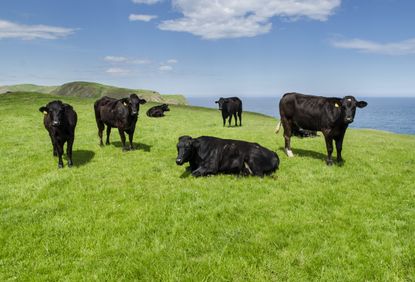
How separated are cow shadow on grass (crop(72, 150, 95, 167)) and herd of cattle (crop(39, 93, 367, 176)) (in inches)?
25.3

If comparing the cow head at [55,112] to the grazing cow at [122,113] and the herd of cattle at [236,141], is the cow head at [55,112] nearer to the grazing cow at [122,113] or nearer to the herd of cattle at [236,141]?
the herd of cattle at [236,141]

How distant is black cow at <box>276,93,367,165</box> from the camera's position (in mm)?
11741

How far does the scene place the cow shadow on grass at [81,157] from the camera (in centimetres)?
1284

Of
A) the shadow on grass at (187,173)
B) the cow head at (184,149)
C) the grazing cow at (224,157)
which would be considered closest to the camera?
the cow head at (184,149)

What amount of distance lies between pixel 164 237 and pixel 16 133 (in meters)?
18.5

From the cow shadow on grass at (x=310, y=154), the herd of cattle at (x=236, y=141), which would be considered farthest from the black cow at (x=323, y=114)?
the cow shadow on grass at (x=310, y=154)

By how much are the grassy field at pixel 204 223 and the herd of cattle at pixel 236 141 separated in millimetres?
521

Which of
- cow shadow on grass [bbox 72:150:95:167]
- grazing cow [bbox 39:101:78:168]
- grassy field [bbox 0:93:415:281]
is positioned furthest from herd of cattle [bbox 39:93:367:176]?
cow shadow on grass [bbox 72:150:95:167]

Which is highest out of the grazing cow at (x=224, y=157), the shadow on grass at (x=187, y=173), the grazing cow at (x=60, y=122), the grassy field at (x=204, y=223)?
the grazing cow at (x=60, y=122)

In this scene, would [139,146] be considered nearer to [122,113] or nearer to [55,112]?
[122,113]

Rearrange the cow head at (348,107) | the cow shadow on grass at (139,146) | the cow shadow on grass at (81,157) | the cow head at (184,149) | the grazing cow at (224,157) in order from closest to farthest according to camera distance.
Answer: the cow head at (184,149)
the grazing cow at (224,157)
the cow head at (348,107)
the cow shadow on grass at (81,157)
the cow shadow on grass at (139,146)

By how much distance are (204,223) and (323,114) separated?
25.4 feet

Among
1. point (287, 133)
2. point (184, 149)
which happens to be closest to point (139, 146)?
point (184, 149)

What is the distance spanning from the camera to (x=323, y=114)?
41.6 ft
